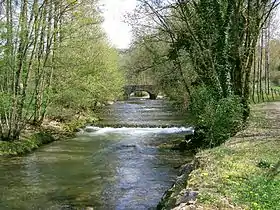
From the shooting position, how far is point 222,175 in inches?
332

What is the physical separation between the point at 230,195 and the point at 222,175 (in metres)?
1.44

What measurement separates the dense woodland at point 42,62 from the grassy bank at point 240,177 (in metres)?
12.1

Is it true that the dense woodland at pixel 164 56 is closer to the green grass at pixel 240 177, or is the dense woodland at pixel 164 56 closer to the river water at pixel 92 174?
the river water at pixel 92 174

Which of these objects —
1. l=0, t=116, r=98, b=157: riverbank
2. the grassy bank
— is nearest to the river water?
l=0, t=116, r=98, b=157: riverbank

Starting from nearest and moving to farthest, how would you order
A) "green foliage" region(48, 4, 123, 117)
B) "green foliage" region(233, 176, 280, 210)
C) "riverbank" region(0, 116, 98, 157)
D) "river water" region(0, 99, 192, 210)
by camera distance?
1. "green foliage" region(233, 176, 280, 210)
2. "river water" region(0, 99, 192, 210)
3. "riverbank" region(0, 116, 98, 157)
4. "green foliage" region(48, 4, 123, 117)

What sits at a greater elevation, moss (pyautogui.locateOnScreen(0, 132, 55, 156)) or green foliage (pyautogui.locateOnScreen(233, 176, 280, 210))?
green foliage (pyautogui.locateOnScreen(233, 176, 280, 210))

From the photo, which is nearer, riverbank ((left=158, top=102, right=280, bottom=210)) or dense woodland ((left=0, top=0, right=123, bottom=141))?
riverbank ((left=158, top=102, right=280, bottom=210))

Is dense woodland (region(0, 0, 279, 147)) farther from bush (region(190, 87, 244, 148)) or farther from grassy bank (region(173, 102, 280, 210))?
grassy bank (region(173, 102, 280, 210))

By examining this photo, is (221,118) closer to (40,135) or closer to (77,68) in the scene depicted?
(40,135)

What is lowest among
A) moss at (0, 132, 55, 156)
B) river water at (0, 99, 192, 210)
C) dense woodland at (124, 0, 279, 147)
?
river water at (0, 99, 192, 210)

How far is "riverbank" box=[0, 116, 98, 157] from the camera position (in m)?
19.8

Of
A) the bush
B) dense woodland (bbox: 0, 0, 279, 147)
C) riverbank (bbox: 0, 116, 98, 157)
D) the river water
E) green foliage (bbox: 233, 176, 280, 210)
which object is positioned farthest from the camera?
riverbank (bbox: 0, 116, 98, 157)

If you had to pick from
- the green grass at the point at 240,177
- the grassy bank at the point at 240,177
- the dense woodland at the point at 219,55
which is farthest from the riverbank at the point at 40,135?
the green grass at the point at 240,177

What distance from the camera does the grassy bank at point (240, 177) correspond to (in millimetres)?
6659
